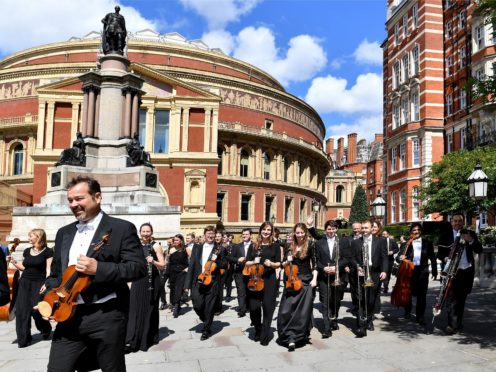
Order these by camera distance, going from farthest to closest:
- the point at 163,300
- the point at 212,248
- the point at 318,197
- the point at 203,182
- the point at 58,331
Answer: the point at 318,197 → the point at 203,182 → the point at 163,300 → the point at 212,248 → the point at 58,331

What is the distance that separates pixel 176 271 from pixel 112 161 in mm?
6882

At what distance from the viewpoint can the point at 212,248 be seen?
8633 mm

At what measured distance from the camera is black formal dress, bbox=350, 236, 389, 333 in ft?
27.3

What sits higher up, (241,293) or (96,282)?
(96,282)

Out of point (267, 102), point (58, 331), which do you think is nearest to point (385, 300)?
point (58, 331)

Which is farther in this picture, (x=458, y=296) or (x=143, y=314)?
(x=458, y=296)

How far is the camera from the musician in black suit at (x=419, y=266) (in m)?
8.73

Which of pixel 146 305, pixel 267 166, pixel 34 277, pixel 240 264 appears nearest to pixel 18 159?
pixel 267 166

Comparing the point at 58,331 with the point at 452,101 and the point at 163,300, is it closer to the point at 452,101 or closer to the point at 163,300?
the point at 163,300

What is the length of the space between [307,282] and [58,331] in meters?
4.76

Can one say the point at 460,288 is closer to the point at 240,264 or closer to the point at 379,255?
the point at 379,255

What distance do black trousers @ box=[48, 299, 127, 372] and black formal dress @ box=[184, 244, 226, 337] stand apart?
439 centimetres

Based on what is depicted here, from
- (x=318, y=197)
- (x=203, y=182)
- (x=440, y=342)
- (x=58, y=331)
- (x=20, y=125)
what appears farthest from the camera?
(x=318, y=197)

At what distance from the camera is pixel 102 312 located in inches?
138
